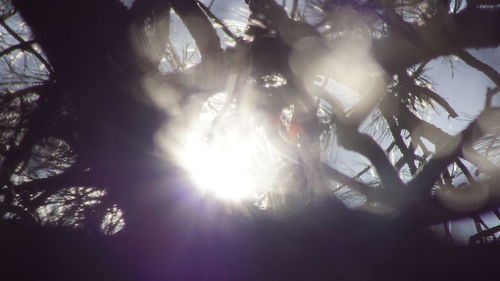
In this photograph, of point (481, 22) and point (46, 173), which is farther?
point (46, 173)

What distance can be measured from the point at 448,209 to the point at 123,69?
0.83m

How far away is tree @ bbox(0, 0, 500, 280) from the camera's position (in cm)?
75

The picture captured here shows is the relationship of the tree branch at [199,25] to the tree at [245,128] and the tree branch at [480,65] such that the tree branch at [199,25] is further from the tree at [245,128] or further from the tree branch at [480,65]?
the tree branch at [480,65]

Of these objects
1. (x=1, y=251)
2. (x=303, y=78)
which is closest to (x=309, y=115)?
(x=303, y=78)

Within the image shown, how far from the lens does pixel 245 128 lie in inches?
62.9

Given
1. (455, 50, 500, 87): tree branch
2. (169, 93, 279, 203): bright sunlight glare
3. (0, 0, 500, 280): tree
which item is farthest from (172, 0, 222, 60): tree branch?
(455, 50, 500, 87): tree branch

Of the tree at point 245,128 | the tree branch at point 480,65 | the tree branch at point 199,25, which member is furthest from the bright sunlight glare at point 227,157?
the tree branch at point 480,65

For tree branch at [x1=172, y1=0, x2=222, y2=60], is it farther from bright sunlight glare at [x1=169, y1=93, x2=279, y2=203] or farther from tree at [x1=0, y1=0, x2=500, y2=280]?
bright sunlight glare at [x1=169, y1=93, x2=279, y2=203]

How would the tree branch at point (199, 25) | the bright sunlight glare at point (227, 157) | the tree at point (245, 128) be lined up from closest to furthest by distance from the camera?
the tree at point (245, 128) → the bright sunlight glare at point (227, 157) → the tree branch at point (199, 25)

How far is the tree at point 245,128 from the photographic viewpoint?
0.75 m

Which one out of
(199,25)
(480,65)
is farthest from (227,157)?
(480,65)

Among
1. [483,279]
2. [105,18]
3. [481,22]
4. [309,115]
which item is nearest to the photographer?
[483,279]

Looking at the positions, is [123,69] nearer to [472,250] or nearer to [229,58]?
[229,58]

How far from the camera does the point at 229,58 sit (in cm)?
134
